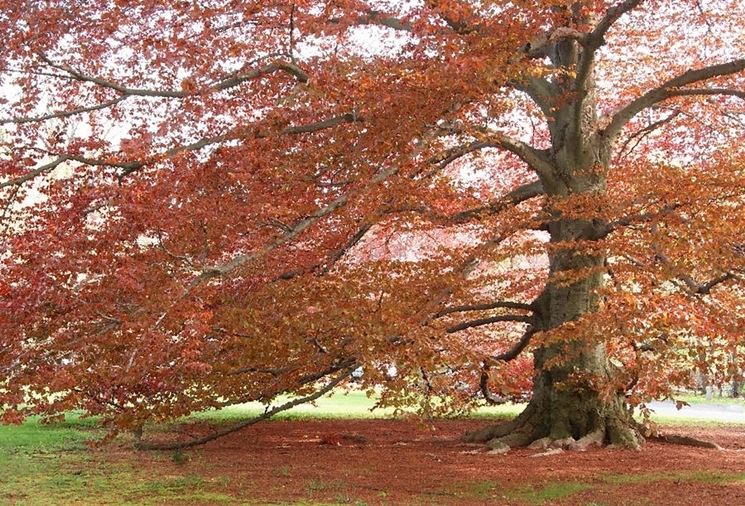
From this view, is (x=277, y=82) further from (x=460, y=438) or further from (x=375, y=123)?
(x=460, y=438)

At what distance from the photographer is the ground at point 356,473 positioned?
9.12 meters

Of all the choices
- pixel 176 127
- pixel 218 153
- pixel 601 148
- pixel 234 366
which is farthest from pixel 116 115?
pixel 601 148

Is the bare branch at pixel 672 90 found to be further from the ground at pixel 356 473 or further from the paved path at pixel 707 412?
the paved path at pixel 707 412

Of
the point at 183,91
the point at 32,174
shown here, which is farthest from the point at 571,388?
the point at 32,174

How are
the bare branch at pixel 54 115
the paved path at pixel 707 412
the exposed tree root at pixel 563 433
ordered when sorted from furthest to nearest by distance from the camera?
the paved path at pixel 707 412 < the exposed tree root at pixel 563 433 < the bare branch at pixel 54 115

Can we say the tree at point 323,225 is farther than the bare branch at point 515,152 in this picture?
No

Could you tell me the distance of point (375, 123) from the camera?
9688mm

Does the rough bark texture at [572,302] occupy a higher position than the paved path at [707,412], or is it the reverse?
the rough bark texture at [572,302]

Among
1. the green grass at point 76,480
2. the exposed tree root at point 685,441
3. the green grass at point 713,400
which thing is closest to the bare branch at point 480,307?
the exposed tree root at point 685,441

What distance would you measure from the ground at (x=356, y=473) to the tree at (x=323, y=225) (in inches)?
36.7

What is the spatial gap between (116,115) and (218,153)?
267cm

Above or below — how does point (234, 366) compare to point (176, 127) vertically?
below

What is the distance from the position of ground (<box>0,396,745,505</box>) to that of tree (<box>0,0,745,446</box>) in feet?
3.06

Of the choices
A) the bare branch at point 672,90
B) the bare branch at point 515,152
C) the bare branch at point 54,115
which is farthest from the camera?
the bare branch at point 515,152
